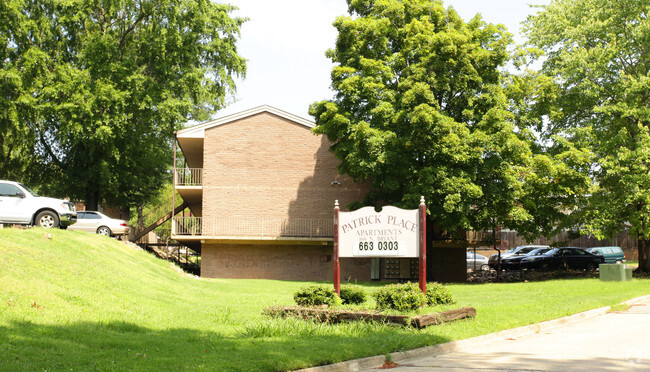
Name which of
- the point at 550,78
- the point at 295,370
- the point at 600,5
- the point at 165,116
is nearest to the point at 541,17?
the point at 600,5

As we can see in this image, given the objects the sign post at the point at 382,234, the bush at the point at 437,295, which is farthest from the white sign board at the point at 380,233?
the bush at the point at 437,295

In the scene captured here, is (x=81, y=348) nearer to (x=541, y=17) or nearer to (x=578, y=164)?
(x=578, y=164)

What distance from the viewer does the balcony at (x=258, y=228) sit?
3475 cm

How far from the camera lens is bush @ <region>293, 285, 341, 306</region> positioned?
47.5 ft

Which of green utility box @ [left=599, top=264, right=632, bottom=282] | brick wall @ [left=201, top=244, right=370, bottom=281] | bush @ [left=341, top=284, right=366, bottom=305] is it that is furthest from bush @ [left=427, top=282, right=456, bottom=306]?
brick wall @ [left=201, top=244, right=370, bottom=281]

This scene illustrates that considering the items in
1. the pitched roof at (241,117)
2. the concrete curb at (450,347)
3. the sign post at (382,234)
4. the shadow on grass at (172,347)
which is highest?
the pitched roof at (241,117)

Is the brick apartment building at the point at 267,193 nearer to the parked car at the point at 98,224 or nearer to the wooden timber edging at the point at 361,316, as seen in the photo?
the parked car at the point at 98,224

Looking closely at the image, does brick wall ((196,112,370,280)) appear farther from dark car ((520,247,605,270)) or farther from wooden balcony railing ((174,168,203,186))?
dark car ((520,247,605,270))

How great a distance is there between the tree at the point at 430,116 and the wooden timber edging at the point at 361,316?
14556 millimetres

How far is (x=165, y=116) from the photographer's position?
36.7m

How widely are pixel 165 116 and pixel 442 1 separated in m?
16.8

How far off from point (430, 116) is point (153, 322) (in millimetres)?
17021

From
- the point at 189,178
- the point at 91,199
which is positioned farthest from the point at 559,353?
the point at 91,199

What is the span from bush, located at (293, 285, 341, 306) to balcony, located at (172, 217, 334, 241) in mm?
19655
